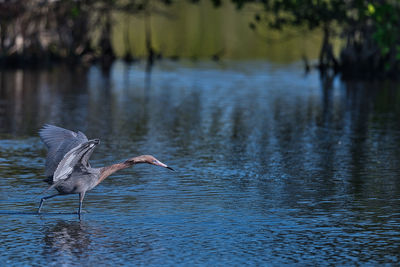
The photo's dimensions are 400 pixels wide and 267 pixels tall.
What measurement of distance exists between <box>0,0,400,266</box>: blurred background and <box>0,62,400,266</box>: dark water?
30 millimetres

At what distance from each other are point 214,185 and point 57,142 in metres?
3.13

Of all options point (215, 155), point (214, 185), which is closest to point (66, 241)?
point (214, 185)

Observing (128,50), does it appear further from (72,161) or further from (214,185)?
(72,161)

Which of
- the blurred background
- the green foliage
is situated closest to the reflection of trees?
the blurred background

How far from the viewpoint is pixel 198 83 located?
37719 millimetres

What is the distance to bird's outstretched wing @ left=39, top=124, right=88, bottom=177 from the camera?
35.6 feet

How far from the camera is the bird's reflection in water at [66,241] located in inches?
360

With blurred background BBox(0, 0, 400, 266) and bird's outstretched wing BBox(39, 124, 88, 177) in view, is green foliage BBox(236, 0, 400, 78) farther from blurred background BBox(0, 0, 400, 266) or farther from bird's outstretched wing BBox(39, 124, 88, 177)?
bird's outstretched wing BBox(39, 124, 88, 177)

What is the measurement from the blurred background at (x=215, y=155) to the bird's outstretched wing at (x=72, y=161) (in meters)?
0.55

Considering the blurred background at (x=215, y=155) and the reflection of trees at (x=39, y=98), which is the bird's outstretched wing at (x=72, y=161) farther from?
the reflection of trees at (x=39, y=98)

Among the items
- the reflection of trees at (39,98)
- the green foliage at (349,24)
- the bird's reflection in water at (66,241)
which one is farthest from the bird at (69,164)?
the green foliage at (349,24)

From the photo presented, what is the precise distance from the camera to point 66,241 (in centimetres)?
982

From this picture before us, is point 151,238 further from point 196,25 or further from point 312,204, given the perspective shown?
point 196,25

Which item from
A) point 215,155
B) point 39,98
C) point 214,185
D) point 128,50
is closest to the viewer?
point 214,185
